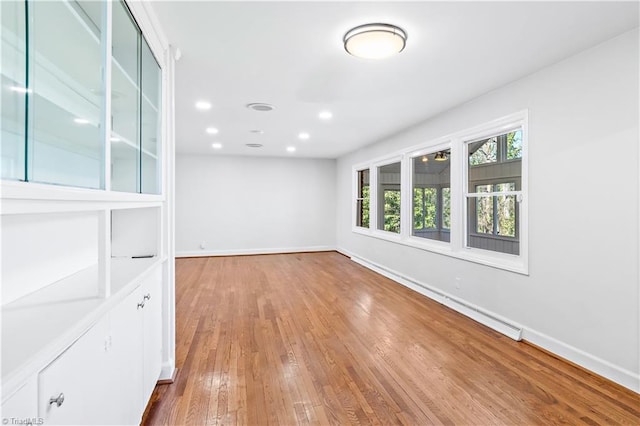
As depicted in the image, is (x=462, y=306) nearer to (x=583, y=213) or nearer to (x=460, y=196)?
(x=460, y=196)

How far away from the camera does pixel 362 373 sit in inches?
97.3

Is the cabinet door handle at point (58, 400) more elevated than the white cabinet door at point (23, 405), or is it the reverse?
the white cabinet door at point (23, 405)

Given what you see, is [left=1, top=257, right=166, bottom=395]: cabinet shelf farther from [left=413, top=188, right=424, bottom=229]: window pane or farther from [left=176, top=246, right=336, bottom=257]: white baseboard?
[left=176, top=246, right=336, bottom=257]: white baseboard

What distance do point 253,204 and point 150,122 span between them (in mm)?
6062

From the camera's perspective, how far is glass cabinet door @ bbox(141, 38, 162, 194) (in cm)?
204

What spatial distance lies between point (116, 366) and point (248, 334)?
191 cm

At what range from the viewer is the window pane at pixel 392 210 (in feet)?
19.5

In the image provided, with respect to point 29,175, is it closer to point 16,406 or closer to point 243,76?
point 16,406

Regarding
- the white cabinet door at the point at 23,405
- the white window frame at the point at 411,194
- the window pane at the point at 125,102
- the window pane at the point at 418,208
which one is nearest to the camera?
the white cabinet door at the point at 23,405

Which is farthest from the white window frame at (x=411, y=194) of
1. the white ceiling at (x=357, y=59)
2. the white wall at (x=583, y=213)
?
the white wall at (x=583, y=213)

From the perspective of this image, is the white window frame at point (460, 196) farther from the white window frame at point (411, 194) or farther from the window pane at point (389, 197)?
the window pane at point (389, 197)

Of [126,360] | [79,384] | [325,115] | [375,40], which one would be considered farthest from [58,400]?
[325,115]

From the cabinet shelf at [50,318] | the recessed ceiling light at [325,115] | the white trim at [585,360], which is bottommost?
the white trim at [585,360]

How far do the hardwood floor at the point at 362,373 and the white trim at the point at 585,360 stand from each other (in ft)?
0.24
